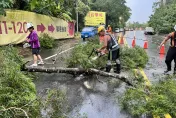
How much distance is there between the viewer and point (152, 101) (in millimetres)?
5051

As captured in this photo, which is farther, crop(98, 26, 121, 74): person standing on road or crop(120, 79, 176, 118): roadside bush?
crop(98, 26, 121, 74): person standing on road

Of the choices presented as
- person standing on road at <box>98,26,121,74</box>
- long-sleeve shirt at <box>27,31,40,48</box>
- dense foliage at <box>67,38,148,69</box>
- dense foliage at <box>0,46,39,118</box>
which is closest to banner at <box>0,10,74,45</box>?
long-sleeve shirt at <box>27,31,40,48</box>

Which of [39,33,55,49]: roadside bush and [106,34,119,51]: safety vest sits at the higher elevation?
[106,34,119,51]: safety vest

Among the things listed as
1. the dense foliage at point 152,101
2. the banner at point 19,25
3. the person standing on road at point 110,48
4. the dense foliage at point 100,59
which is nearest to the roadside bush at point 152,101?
the dense foliage at point 152,101

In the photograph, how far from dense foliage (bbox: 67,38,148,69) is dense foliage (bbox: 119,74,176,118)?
2570 mm

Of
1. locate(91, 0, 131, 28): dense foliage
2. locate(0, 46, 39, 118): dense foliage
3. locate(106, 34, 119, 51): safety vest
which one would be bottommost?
locate(0, 46, 39, 118): dense foliage

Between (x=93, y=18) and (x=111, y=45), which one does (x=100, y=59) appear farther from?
(x=93, y=18)

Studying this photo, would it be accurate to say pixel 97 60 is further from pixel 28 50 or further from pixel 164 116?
pixel 28 50

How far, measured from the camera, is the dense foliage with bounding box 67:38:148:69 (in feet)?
26.6

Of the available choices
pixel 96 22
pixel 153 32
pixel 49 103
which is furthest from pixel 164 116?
pixel 153 32

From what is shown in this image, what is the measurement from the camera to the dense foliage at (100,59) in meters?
8.11

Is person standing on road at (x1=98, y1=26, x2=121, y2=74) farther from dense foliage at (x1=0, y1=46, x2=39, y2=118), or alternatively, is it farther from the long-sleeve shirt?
dense foliage at (x1=0, y1=46, x2=39, y2=118)

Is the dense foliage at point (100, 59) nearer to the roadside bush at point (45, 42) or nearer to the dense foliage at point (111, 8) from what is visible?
the roadside bush at point (45, 42)

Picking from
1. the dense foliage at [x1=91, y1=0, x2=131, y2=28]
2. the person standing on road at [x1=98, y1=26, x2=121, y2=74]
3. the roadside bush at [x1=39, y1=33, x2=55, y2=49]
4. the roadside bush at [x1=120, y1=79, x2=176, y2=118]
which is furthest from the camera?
the dense foliage at [x1=91, y1=0, x2=131, y2=28]
